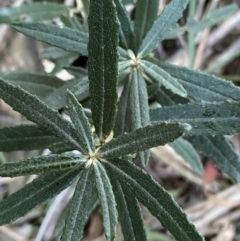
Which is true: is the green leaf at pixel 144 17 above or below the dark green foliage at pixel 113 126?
above

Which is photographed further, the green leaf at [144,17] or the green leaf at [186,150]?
the green leaf at [186,150]

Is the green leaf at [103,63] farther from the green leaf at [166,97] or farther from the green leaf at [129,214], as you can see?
the green leaf at [166,97]

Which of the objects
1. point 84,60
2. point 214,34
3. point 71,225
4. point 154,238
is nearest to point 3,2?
point 84,60

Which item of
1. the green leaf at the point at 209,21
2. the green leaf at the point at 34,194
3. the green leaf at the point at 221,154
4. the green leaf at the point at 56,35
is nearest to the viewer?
the green leaf at the point at 34,194

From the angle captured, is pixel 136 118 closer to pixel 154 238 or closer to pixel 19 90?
pixel 19 90

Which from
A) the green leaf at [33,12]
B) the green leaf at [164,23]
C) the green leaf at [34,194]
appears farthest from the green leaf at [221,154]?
the green leaf at [33,12]

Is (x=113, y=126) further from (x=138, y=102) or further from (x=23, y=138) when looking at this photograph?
(x=23, y=138)

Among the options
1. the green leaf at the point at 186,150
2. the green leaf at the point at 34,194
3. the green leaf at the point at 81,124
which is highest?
the green leaf at the point at 186,150
